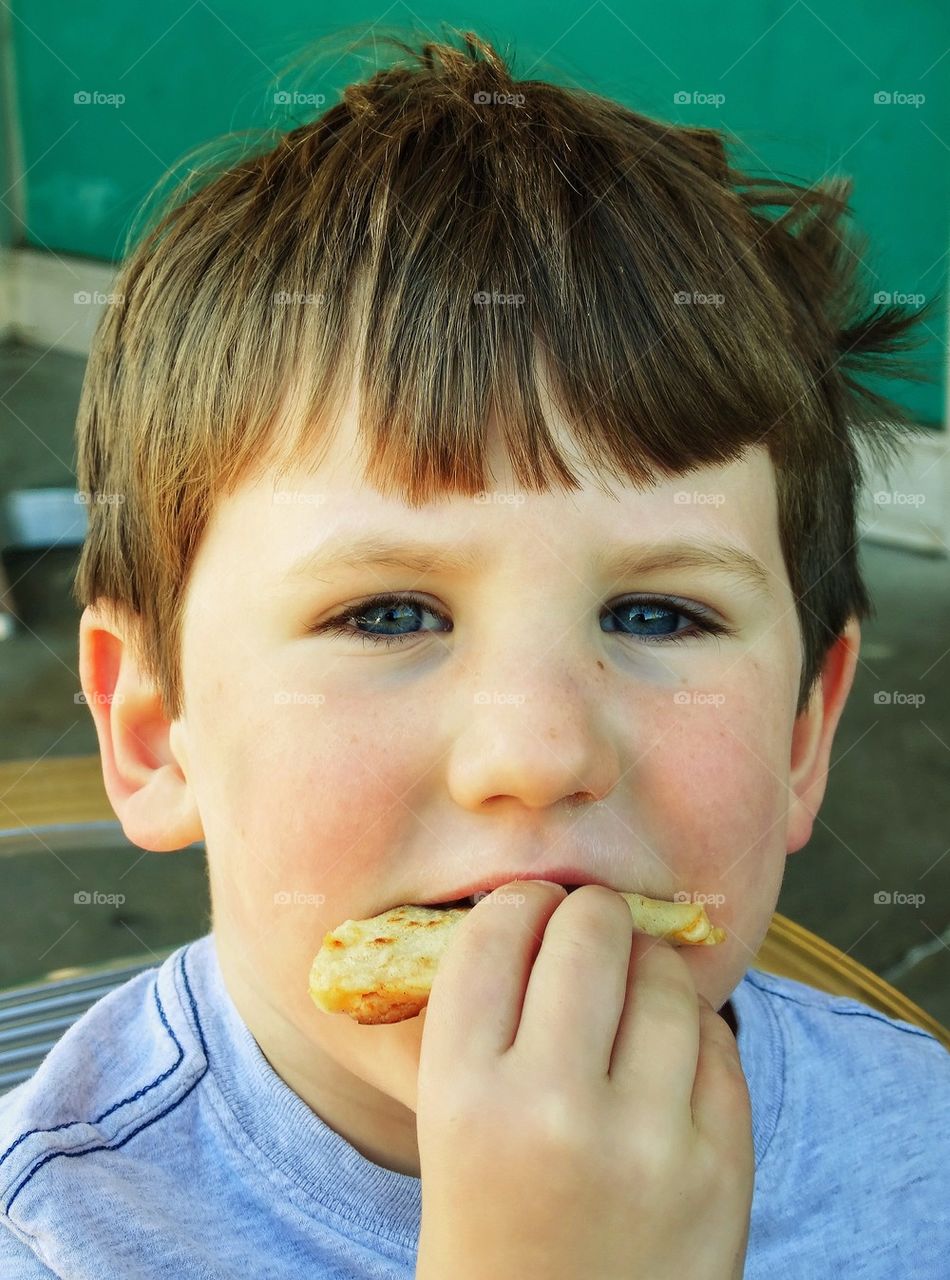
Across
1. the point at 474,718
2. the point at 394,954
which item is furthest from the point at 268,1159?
the point at 474,718

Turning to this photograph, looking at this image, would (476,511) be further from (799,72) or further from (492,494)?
(799,72)

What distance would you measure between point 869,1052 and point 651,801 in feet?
1.76

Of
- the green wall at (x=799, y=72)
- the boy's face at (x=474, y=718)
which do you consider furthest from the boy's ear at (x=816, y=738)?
the green wall at (x=799, y=72)

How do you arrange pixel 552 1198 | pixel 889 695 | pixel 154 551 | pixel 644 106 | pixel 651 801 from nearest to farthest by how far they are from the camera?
1. pixel 552 1198
2. pixel 651 801
3. pixel 154 551
4. pixel 644 106
5. pixel 889 695

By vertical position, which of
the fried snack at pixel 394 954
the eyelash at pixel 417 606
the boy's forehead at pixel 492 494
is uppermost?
the boy's forehead at pixel 492 494

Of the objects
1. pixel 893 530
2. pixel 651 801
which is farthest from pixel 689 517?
pixel 893 530

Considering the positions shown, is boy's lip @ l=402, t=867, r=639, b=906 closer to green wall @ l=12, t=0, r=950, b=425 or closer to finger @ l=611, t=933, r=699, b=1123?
finger @ l=611, t=933, r=699, b=1123

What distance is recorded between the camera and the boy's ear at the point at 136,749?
111 centimetres

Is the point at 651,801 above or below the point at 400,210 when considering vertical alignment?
below

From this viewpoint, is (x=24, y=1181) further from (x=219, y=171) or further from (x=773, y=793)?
(x=219, y=171)

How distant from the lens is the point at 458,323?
93cm

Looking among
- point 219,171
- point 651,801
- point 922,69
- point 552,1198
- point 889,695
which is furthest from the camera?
point 922,69

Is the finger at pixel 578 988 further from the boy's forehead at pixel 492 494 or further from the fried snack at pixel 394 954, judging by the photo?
the boy's forehead at pixel 492 494

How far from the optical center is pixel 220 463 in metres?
1.00
